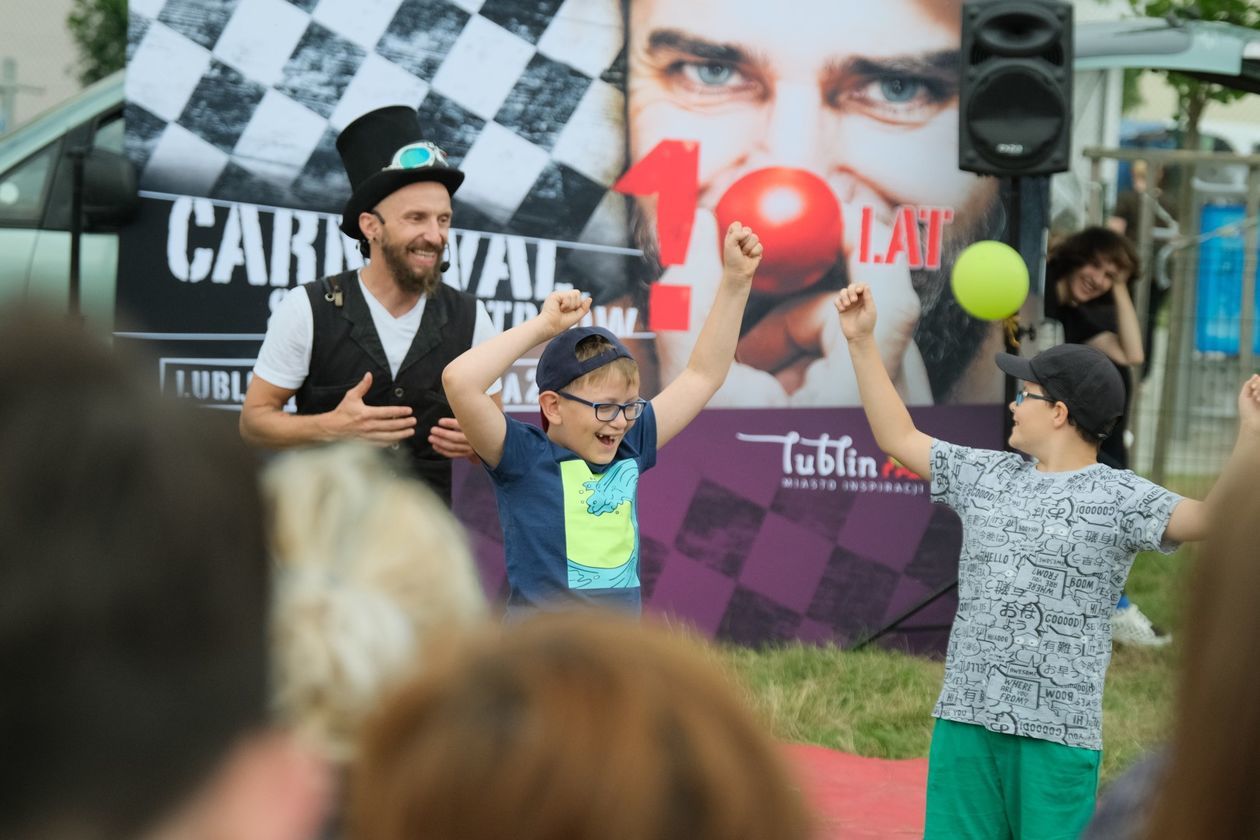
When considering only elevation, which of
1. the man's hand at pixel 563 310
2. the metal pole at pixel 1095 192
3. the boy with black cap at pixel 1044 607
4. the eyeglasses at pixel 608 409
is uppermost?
the metal pole at pixel 1095 192

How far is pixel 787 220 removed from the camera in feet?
20.3

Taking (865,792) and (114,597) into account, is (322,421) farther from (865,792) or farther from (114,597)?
(114,597)

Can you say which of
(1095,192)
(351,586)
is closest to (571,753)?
(351,586)

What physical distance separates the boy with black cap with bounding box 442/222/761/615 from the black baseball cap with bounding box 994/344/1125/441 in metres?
0.97

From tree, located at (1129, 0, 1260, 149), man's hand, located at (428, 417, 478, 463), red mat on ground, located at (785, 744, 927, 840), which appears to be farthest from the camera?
tree, located at (1129, 0, 1260, 149)

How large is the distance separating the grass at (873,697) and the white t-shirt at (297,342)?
6.26ft

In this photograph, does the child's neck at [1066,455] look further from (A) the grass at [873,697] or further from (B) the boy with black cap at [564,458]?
(A) the grass at [873,697]

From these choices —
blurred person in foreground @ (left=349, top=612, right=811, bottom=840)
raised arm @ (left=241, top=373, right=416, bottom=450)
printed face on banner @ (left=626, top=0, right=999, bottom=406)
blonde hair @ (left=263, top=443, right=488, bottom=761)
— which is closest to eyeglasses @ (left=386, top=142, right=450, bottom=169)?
raised arm @ (left=241, top=373, right=416, bottom=450)

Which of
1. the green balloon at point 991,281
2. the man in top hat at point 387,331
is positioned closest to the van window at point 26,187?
the man in top hat at point 387,331

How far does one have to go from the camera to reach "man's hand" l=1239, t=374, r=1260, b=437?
3363 mm

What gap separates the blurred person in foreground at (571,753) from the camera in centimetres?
85

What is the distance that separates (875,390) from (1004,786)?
981 millimetres

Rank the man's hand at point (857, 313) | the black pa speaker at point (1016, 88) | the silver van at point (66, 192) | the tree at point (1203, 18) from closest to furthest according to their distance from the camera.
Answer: the man's hand at point (857, 313) → the silver van at point (66, 192) → the black pa speaker at point (1016, 88) → the tree at point (1203, 18)

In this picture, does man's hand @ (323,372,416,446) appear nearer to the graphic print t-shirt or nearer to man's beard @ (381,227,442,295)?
man's beard @ (381,227,442,295)
